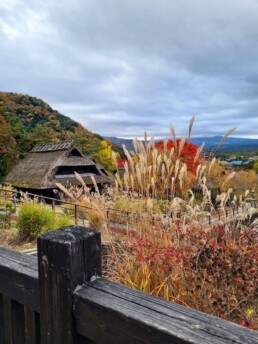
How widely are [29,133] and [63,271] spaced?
3065 cm

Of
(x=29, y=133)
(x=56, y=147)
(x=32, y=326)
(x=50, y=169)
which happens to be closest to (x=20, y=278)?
(x=32, y=326)

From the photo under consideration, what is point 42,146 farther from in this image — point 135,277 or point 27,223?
point 135,277

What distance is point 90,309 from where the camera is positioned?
740mm

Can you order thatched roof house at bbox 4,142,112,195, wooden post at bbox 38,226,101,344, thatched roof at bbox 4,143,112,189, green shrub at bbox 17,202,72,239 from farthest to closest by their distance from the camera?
thatched roof at bbox 4,143,112,189
thatched roof house at bbox 4,142,112,195
green shrub at bbox 17,202,72,239
wooden post at bbox 38,226,101,344

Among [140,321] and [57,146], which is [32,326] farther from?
[57,146]

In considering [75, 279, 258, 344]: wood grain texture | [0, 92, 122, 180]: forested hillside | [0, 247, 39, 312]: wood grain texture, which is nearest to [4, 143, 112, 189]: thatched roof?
[0, 92, 122, 180]: forested hillside

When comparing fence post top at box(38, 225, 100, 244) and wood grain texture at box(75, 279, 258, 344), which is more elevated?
fence post top at box(38, 225, 100, 244)

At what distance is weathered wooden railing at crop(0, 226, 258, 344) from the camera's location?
0.62 m

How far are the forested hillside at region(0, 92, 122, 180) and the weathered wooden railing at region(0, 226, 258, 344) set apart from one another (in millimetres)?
21414

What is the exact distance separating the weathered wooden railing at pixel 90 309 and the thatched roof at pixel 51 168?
58.6 feet

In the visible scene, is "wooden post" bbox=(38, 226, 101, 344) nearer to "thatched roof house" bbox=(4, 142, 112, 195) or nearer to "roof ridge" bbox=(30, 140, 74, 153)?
"thatched roof house" bbox=(4, 142, 112, 195)

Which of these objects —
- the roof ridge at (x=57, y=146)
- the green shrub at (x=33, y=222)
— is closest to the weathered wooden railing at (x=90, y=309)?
the green shrub at (x=33, y=222)

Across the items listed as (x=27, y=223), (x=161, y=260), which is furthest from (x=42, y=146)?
(x=161, y=260)

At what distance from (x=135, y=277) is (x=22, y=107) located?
45136 millimetres
